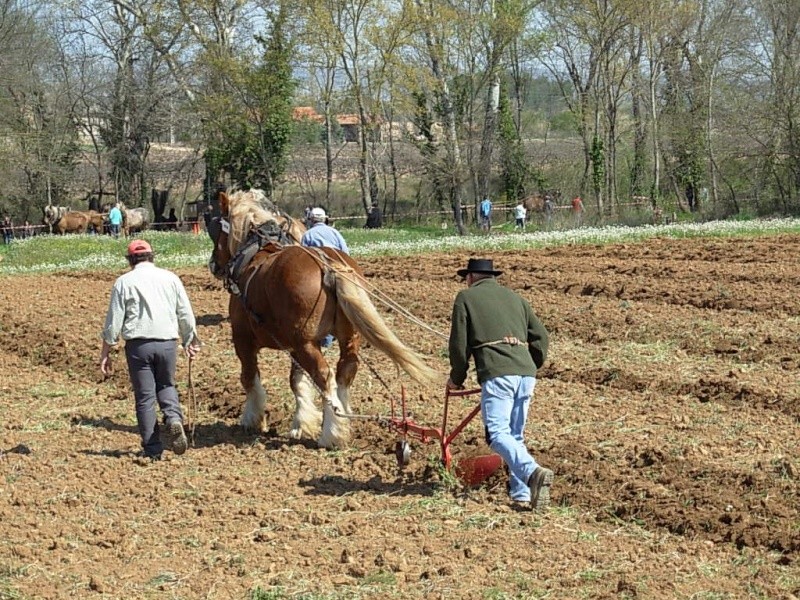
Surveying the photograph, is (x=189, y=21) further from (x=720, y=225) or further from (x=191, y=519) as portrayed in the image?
(x=191, y=519)

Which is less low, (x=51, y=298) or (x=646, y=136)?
(x=646, y=136)

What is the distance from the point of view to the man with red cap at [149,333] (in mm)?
8672

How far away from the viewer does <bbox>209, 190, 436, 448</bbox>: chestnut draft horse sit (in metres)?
9.05

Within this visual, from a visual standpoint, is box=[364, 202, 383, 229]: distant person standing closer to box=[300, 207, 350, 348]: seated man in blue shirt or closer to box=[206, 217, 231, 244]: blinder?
box=[300, 207, 350, 348]: seated man in blue shirt

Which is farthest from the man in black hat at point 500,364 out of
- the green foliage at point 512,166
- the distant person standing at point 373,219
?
the green foliage at point 512,166

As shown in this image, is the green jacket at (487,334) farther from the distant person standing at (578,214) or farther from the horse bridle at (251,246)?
the distant person standing at (578,214)

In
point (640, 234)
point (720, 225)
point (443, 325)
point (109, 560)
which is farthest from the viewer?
point (720, 225)

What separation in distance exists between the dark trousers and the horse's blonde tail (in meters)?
1.45

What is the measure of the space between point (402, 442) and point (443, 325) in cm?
712

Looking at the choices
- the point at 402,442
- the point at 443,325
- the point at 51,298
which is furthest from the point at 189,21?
the point at 402,442

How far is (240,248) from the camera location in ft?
34.2

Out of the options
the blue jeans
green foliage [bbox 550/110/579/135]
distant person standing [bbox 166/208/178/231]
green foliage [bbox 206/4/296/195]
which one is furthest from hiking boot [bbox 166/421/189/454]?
green foliage [bbox 550/110/579/135]

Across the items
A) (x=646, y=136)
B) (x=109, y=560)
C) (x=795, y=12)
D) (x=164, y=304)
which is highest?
(x=795, y=12)

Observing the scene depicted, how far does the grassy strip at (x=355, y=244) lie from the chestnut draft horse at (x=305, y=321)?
54.7ft
